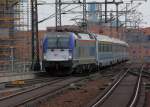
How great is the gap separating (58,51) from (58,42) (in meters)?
0.74

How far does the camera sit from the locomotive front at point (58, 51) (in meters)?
34.7

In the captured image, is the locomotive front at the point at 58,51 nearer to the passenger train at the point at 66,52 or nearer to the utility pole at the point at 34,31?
the passenger train at the point at 66,52

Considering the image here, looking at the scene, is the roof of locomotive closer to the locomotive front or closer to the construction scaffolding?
the locomotive front

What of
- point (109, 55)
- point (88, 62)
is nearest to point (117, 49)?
point (109, 55)

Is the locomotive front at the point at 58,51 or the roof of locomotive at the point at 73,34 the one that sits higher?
the roof of locomotive at the point at 73,34

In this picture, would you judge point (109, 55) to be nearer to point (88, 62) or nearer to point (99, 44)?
point (99, 44)

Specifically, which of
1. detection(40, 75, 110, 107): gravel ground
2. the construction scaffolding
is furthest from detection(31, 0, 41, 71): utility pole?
detection(40, 75, 110, 107): gravel ground

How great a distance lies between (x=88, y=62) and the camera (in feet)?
131

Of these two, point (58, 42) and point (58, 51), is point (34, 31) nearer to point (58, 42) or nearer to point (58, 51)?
point (58, 42)

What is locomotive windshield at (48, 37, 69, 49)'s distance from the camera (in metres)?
35.2

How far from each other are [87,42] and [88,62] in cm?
155

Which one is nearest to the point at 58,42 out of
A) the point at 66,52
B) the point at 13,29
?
the point at 66,52

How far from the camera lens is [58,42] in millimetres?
35344

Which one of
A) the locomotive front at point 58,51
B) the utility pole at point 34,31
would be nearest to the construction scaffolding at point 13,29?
the utility pole at point 34,31
